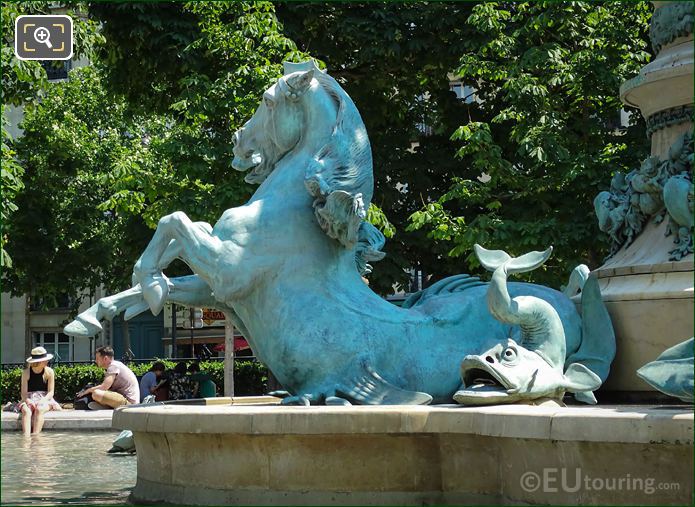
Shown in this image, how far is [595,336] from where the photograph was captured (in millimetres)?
7207

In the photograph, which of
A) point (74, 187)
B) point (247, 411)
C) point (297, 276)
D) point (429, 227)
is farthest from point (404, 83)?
point (247, 411)

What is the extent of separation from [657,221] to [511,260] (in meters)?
1.40

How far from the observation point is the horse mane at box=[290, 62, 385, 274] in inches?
275

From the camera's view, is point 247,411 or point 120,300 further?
point 120,300

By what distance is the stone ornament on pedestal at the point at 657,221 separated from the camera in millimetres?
7070

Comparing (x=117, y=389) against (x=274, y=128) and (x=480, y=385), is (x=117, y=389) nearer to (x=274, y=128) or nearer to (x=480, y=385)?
(x=274, y=128)

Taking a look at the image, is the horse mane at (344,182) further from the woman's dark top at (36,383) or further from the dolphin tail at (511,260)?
the woman's dark top at (36,383)

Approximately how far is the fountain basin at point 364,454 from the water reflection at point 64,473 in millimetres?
603

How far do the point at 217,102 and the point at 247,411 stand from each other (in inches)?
450

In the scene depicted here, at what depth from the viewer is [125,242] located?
21.4 m

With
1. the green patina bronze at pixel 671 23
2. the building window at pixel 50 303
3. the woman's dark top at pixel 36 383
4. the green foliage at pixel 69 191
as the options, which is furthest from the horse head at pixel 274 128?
the building window at pixel 50 303

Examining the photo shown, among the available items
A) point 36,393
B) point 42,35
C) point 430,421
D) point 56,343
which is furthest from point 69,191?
point 430,421

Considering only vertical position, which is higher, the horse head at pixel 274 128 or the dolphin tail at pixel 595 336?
the horse head at pixel 274 128

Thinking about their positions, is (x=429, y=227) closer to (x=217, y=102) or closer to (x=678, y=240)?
(x=217, y=102)
